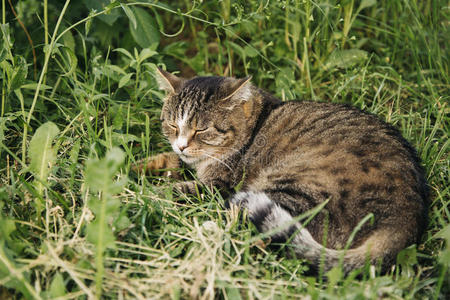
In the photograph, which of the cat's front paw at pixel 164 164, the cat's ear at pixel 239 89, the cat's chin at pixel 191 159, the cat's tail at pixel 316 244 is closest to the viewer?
the cat's tail at pixel 316 244

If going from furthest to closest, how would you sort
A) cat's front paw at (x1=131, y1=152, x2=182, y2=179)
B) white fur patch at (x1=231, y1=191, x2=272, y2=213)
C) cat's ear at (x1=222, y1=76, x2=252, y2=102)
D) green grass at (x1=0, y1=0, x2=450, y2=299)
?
cat's front paw at (x1=131, y1=152, x2=182, y2=179)
cat's ear at (x1=222, y1=76, x2=252, y2=102)
white fur patch at (x1=231, y1=191, x2=272, y2=213)
green grass at (x1=0, y1=0, x2=450, y2=299)

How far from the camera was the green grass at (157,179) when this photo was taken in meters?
1.72

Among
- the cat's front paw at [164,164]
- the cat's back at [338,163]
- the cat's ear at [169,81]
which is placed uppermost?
the cat's ear at [169,81]

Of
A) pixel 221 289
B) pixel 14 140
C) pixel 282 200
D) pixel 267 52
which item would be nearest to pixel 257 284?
pixel 221 289

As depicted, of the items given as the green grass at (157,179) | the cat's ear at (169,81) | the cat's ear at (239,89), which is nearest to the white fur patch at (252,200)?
the green grass at (157,179)

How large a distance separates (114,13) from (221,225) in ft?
6.04

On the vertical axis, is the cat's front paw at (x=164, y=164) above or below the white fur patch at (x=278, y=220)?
below

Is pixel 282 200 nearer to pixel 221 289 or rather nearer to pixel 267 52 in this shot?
pixel 221 289

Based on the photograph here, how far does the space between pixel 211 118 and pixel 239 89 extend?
263 millimetres

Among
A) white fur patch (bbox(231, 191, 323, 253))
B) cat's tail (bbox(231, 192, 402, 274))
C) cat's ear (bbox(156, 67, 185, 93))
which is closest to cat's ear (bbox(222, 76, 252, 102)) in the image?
cat's ear (bbox(156, 67, 185, 93))

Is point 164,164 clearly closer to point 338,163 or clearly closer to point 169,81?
point 169,81

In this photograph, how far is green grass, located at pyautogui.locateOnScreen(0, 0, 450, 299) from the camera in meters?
1.72

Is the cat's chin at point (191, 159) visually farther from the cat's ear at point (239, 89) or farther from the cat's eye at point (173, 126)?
the cat's ear at point (239, 89)

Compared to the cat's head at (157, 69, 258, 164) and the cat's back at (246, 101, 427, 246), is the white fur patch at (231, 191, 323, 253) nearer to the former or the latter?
the cat's back at (246, 101, 427, 246)
